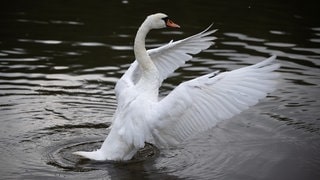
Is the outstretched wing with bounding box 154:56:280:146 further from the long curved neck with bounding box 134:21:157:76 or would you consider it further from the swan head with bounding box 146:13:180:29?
the swan head with bounding box 146:13:180:29

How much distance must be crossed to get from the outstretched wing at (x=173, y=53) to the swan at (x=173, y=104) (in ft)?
1.90

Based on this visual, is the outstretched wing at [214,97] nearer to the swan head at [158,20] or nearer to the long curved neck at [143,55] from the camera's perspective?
the long curved neck at [143,55]

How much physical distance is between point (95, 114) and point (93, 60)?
11.0 ft

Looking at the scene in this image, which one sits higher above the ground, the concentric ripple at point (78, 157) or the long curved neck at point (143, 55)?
the long curved neck at point (143, 55)

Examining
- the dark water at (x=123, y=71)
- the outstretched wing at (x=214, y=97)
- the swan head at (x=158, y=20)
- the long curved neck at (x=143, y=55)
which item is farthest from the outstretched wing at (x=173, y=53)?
the outstretched wing at (x=214, y=97)

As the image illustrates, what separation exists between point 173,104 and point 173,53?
2.54m

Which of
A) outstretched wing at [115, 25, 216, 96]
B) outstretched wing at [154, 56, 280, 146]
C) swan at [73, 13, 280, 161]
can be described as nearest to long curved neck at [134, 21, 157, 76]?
swan at [73, 13, 280, 161]

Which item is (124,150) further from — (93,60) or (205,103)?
(93,60)

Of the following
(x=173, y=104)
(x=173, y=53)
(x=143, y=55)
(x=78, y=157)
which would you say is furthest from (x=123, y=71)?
(x=173, y=104)

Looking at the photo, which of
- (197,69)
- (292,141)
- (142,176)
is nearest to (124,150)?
(142,176)

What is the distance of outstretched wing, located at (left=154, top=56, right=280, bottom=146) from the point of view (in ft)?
23.7

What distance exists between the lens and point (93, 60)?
13516mm

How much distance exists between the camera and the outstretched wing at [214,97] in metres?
7.23

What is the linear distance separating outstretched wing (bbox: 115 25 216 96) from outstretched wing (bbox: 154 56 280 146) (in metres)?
1.81
